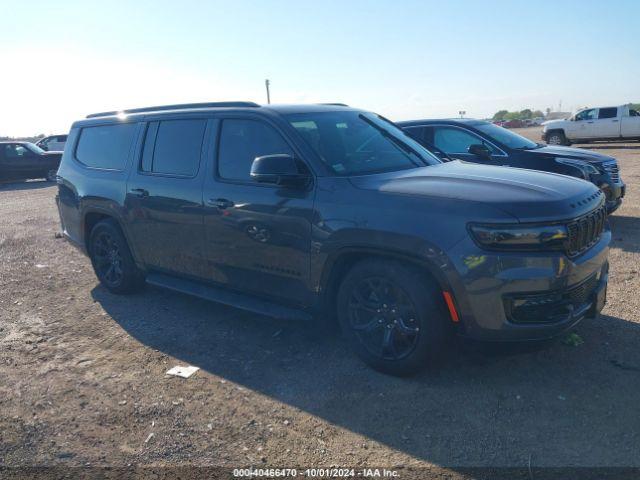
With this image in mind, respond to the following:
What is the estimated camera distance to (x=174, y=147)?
4.89 meters

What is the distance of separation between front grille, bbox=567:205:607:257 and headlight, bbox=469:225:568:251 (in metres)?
0.18

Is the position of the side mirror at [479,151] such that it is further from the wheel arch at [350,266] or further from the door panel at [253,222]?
the wheel arch at [350,266]

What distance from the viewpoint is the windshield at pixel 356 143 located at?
13.4 feet

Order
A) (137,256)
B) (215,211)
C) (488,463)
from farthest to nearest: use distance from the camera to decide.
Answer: (137,256), (215,211), (488,463)

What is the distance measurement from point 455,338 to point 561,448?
35.6 inches

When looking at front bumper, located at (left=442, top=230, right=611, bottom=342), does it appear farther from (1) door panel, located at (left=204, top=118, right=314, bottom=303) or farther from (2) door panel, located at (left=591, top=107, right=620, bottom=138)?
(2) door panel, located at (left=591, top=107, right=620, bottom=138)

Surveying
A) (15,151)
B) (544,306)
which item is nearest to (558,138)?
(15,151)

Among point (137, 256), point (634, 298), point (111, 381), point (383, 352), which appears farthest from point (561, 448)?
point (137, 256)

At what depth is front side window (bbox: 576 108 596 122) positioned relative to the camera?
→ 76.4 feet

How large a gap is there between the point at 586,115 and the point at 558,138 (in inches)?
56.7

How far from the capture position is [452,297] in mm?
3305

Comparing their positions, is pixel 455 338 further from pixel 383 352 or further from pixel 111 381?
pixel 111 381

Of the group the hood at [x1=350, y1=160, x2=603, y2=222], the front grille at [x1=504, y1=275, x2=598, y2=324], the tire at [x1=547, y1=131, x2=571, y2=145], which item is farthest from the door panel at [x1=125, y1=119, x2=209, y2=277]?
the tire at [x1=547, y1=131, x2=571, y2=145]

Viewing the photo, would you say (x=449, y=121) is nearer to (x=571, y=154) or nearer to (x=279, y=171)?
(x=571, y=154)
